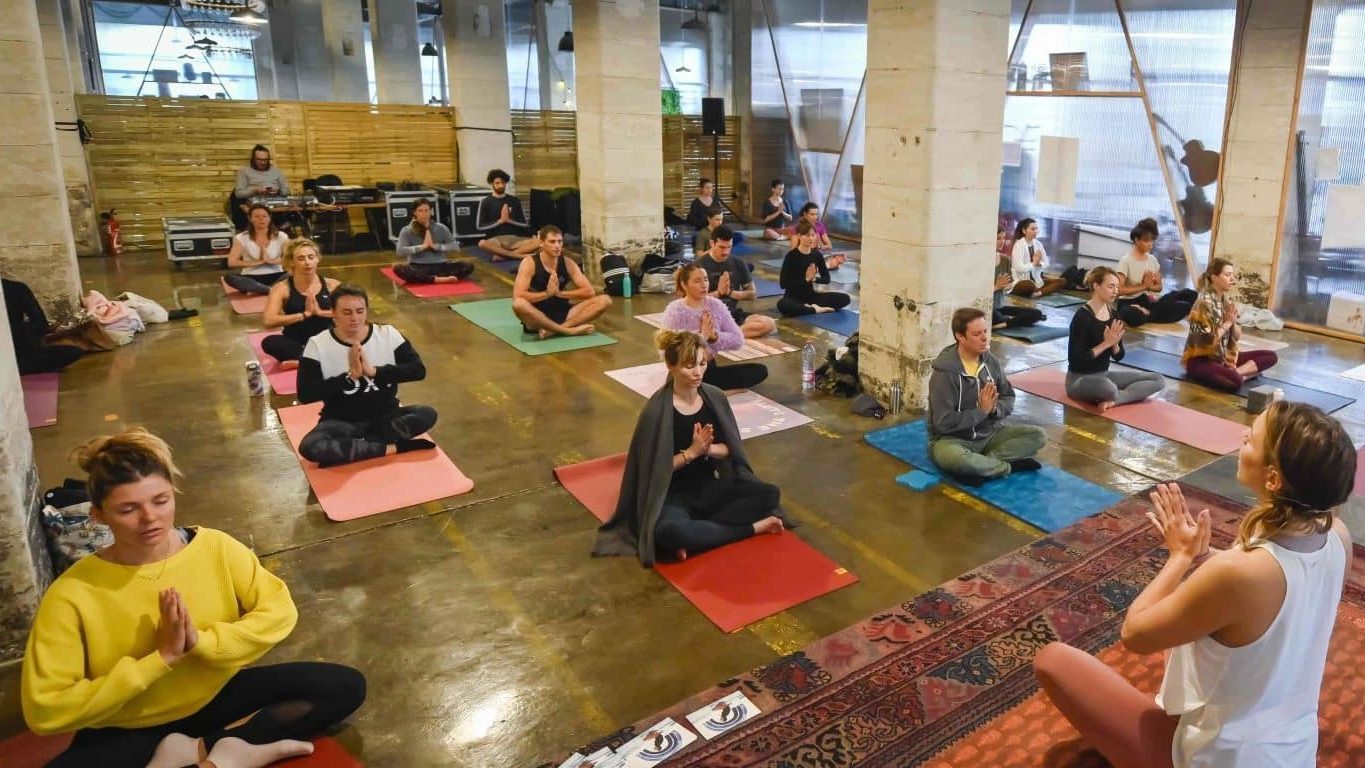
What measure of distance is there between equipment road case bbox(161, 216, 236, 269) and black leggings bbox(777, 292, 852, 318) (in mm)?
7137

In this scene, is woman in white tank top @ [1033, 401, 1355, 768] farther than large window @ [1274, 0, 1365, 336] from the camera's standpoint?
No

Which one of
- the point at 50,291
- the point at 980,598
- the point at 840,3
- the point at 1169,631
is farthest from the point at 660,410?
the point at 840,3

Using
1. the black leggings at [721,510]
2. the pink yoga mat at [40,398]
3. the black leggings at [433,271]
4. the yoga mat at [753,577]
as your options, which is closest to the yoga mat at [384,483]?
the black leggings at [721,510]

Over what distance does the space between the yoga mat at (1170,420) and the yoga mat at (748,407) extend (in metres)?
1.93

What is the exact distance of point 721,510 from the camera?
4.40 m

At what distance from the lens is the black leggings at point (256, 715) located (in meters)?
2.58

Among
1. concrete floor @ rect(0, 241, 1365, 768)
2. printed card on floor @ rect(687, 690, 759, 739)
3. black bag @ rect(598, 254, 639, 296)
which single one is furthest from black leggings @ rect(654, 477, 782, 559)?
black bag @ rect(598, 254, 639, 296)

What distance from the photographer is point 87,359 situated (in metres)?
7.58

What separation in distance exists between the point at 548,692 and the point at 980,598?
6.19 ft

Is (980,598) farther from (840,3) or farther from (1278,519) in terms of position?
(840,3)

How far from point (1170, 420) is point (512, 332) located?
5.50 meters

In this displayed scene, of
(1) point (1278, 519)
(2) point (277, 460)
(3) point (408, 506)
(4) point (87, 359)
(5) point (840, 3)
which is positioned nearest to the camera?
(1) point (1278, 519)

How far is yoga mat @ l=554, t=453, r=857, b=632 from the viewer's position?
387 centimetres

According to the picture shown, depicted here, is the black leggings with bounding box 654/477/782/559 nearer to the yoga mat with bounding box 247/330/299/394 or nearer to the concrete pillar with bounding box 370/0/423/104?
the yoga mat with bounding box 247/330/299/394
